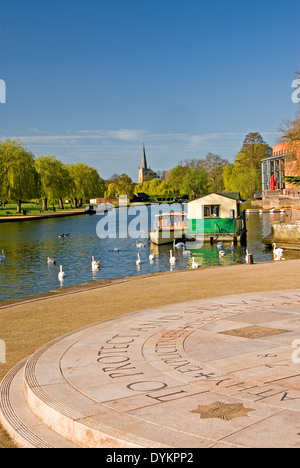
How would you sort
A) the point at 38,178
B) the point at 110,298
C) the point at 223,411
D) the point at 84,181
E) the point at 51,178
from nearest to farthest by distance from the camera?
the point at 223,411
the point at 110,298
the point at 38,178
the point at 51,178
the point at 84,181

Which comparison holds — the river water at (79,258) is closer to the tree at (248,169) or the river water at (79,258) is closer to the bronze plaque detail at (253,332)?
the bronze plaque detail at (253,332)

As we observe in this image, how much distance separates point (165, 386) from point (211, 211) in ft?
158

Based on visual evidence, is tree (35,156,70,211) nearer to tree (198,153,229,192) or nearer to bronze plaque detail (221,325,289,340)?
tree (198,153,229,192)

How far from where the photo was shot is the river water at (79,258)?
102ft

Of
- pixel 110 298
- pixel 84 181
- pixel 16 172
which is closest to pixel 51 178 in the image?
pixel 16 172

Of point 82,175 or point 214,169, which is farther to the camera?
point 214,169

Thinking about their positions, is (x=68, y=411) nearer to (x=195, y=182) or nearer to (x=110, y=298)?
(x=110, y=298)

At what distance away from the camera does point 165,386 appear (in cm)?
752

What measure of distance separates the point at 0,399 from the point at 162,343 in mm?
3364

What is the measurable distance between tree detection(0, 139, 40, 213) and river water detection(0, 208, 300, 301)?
28126 mm

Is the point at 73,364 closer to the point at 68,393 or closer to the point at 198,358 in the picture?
the point at 68,393

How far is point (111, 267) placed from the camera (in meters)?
38.0

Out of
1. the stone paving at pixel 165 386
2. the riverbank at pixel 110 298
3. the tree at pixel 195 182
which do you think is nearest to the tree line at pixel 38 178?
the tree at pixel 195 182

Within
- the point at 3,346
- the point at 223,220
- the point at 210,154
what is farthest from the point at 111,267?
the point at 210,154
